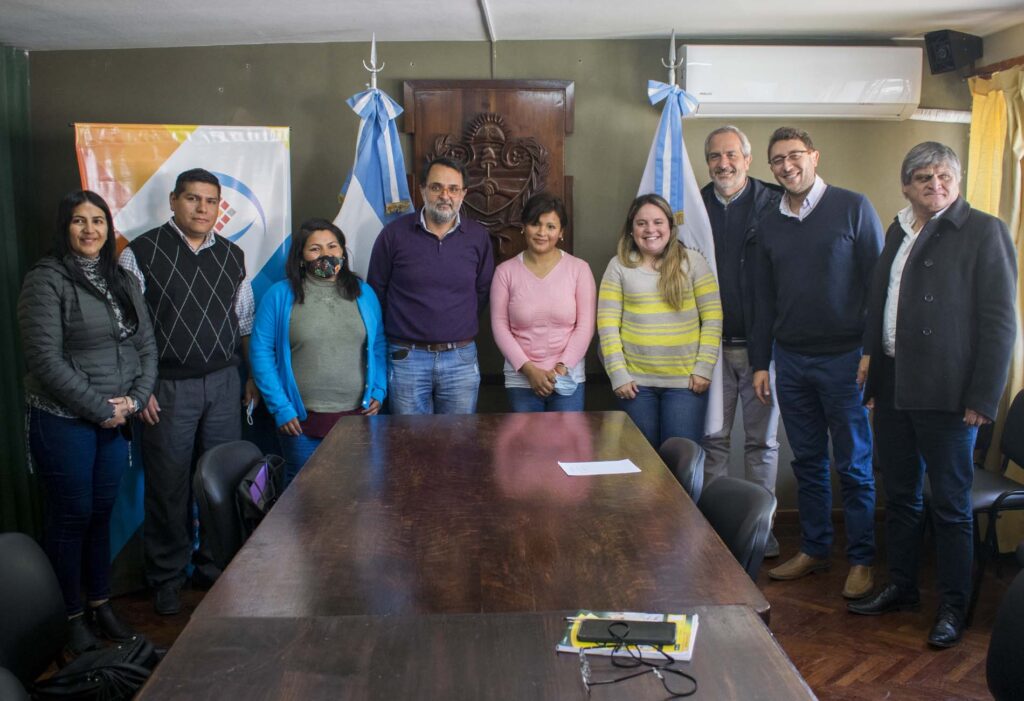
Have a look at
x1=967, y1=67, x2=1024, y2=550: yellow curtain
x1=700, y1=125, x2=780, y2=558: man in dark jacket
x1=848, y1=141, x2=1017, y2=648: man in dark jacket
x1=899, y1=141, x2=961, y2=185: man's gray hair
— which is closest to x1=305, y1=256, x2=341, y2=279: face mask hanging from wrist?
x1=700, y1=125, x2=780, y2=558: man in dark jacket

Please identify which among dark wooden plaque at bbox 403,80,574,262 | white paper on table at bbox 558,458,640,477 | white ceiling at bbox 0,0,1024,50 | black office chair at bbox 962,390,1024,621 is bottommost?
black office chair at bbox 962,390,1024,621

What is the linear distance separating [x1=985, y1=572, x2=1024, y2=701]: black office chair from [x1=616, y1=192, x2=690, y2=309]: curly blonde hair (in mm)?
2079

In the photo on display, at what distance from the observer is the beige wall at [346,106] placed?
422 centimetres

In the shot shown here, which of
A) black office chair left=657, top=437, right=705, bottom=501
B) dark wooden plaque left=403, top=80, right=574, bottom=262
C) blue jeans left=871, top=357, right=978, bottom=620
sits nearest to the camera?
black office chair left=657, top=437, right=705, bottom=501

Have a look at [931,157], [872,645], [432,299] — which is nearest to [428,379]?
[432,299]

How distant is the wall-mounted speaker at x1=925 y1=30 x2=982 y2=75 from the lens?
13.4ft

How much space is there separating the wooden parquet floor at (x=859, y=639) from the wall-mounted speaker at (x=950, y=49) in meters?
2.30

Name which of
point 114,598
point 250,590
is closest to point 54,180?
point 114,598

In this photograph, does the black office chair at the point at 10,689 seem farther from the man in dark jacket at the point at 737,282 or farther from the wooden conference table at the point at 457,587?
the man in dark jacket at the point at 737,282

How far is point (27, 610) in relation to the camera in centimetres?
175

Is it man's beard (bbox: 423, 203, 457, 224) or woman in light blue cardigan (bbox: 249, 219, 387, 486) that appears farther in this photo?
man's beard (bbox: 423, 203, 457, 224)

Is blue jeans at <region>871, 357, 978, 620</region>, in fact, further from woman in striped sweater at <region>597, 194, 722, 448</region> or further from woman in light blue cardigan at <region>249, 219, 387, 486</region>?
woman in light blue cardigan at <region>249, 219, 387, 486</region>

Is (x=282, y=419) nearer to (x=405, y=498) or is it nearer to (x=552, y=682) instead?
(x=405, y=498)

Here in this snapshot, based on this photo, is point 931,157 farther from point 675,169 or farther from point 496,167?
point 496,167
